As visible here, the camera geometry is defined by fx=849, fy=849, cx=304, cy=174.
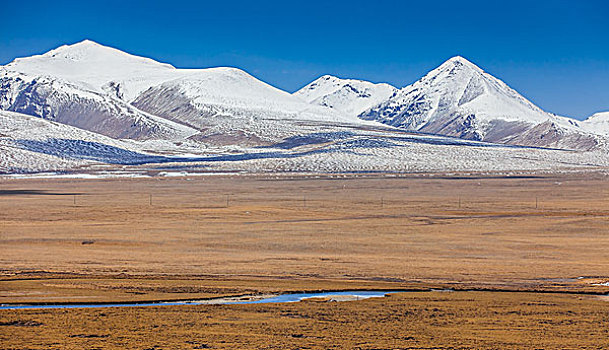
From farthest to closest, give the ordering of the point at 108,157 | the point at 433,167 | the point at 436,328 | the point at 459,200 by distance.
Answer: the point at 108,157
the point at 433,167
the point at 459,200
the point at 436,328

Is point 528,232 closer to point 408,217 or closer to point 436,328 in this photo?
point 408,217

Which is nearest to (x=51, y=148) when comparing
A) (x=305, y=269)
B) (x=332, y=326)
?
(x=305, y=269)

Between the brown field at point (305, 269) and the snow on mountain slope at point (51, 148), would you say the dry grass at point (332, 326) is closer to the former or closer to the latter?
the brown field at point (305, 269)

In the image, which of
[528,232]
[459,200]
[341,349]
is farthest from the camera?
[459,200]

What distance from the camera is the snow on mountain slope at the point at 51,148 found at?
5594 inches

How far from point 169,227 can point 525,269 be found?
878 inches

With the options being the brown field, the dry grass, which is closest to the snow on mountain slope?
the brown field

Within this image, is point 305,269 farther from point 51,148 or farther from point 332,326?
point 51,148

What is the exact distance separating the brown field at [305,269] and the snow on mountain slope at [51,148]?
75527 millimetres

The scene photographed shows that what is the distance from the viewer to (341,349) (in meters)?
18.9

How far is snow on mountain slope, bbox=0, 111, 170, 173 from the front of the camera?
142075 mm

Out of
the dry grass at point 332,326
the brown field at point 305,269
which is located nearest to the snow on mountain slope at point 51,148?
the brown field at point 305,269

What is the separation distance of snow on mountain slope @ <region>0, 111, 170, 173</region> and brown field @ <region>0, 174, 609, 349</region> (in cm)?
7553

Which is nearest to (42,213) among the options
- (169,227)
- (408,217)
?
(169,227)
